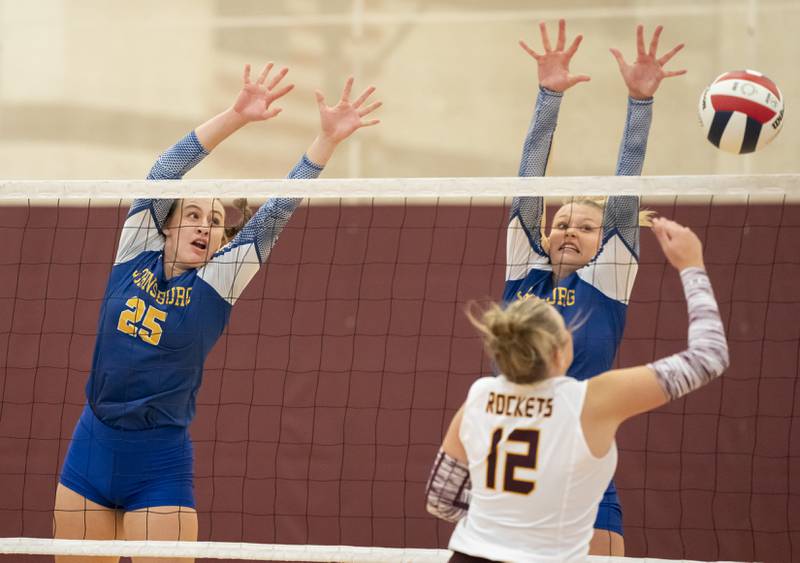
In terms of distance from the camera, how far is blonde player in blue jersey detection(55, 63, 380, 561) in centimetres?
416

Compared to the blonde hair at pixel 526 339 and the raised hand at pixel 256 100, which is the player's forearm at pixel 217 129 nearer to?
the raised hand at pixel 256 100

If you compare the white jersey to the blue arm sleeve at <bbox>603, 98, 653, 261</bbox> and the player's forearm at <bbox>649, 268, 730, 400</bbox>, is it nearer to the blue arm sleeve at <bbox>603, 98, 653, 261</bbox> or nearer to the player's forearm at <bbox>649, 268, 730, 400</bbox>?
the player's forearm at <bbox>649, 268, 730, 400</bbox>

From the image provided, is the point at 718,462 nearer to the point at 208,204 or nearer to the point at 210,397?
the point at 210,397

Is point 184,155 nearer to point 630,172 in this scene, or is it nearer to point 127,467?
point 127,467

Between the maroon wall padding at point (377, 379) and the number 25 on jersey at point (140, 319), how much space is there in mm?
2384

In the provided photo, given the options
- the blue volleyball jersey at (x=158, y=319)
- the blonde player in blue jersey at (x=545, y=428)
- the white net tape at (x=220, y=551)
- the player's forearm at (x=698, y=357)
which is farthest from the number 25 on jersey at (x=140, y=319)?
the player's forearm at (x=698, y=357)

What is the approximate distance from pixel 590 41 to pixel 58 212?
4.22 m

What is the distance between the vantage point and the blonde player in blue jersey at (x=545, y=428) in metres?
2.73

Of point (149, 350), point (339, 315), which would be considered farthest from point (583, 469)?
point (339, 315)

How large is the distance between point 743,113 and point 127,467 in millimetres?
2832

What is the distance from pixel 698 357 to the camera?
277cm

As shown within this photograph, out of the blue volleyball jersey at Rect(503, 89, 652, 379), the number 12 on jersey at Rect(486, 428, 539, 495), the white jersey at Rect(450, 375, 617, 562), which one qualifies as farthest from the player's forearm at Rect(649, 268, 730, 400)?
the blue volleyball jersey at Rect(503, 89, 652, 379)

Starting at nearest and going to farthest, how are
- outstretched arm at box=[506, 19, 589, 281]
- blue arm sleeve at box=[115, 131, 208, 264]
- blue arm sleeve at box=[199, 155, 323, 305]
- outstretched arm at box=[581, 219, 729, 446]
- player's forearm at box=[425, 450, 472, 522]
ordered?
outstretched arm at box=[581, 219, 729, 446] < player's forearm at box=[425, 450, 472, 522] < outstretched arm at box=[506, 19, 589, 281] < blue arm sleeve at box=[199, 155, 323, 305] < blue arm sleeve at box=[115, 131, 208, 264]

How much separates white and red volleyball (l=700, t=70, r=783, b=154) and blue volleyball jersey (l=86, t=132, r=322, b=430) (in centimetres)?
178
